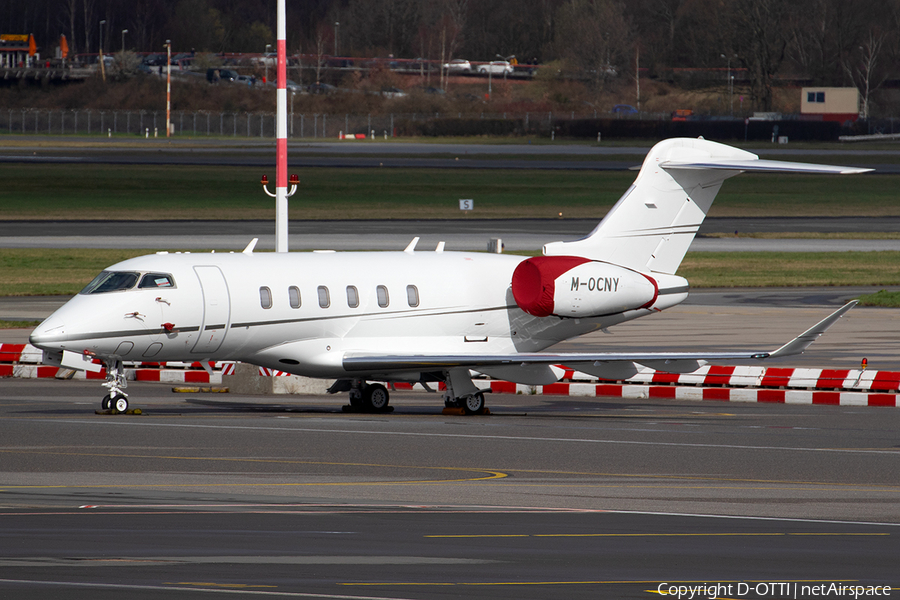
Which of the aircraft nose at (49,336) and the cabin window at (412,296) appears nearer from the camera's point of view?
the aircraft nose at (49,336)

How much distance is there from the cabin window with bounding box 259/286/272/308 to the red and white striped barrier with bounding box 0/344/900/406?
227 centimetres

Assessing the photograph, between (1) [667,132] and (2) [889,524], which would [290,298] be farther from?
(1) [667,132]

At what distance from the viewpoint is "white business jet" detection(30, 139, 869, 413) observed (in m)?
22.7

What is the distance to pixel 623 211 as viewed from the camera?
2659cm

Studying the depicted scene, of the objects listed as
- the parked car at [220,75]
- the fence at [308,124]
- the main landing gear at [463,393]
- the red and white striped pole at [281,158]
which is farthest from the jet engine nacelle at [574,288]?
the parked car at [220,75]

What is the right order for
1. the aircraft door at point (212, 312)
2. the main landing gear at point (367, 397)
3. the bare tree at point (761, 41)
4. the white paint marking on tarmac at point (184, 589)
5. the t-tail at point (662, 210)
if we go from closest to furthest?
the white paint marking on tarmac at point (184, 589) < the aircraft door at point (212, 312) < the main landing gear at point (367, 397) < the t-tail at point (662, 210) < the bare tree at point (761, 41)

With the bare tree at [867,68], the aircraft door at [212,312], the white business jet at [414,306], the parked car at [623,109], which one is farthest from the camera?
the bare tree at [867,68]

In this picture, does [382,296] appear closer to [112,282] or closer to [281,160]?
[112,282]

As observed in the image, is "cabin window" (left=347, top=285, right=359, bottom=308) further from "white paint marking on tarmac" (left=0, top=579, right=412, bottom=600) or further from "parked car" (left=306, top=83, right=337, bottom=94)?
"parked car" (left=306, top=83, right=337, bottom=94)

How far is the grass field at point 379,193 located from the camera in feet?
256

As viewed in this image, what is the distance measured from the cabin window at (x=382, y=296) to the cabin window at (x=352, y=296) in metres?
0.41

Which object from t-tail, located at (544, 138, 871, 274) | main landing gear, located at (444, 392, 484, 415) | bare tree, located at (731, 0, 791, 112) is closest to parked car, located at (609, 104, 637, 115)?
bare tree, located at (731, 0, 791, 112)

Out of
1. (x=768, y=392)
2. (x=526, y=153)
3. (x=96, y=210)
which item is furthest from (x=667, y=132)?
(x=768, y=392)

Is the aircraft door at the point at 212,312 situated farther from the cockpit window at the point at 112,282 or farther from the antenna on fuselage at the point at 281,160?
the antenna on fuselage at the point at 281,160
